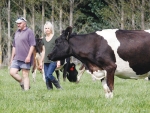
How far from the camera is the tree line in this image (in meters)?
38.4

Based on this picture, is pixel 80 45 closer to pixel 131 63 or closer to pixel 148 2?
pixel 131 63

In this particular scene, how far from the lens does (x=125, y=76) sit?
10.5 metres

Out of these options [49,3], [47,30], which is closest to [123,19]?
[49,3]

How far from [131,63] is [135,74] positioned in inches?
11.0

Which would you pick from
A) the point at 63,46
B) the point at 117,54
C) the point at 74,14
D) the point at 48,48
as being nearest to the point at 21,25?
the point at 48,48

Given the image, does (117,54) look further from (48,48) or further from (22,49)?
(48,48)

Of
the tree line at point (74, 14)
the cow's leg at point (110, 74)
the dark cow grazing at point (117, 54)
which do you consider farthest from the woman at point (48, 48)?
the tree line at point (74, 14)

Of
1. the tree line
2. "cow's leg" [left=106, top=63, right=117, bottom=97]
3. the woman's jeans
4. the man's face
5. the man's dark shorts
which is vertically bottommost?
the tree line

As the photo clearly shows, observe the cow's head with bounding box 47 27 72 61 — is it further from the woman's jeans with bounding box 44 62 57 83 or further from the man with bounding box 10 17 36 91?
the woman's jeans with bounding box 44 62 57 83

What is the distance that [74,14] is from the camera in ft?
148

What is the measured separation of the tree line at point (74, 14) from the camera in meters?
38.4

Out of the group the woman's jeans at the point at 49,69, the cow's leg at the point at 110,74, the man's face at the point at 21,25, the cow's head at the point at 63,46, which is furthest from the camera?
the woman's jeans at the point at 49,69

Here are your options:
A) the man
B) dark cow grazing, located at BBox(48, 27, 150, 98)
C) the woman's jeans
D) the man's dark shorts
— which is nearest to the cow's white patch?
A: dark cow grazing, located at BBox(48, 27, 150, 98)

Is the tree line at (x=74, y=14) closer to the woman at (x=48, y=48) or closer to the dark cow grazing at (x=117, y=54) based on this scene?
the woman at (x=48, y=48)
